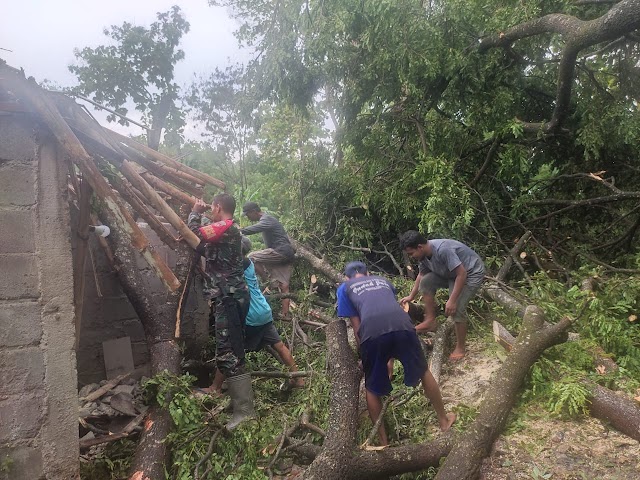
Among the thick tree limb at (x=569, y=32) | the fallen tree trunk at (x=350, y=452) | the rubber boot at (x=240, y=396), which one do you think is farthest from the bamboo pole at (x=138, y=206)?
the thick tree limb at (x=569, y=32)

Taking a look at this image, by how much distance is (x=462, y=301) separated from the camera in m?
4.37

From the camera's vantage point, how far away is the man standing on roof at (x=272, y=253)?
5.84m

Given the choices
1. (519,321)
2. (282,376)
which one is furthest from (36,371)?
(519,321)

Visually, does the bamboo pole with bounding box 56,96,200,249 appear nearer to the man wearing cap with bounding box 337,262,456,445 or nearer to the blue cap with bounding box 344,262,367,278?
the blue cap with bounding box 344,262,367,278

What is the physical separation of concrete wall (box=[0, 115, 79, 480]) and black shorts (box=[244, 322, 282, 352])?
1.72 metres

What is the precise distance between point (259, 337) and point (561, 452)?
2.51 m

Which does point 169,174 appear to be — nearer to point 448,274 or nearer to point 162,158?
point 162,158

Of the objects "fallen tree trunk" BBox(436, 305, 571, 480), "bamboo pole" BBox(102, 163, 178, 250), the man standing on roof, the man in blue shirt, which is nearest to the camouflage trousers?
the man in blue shirt

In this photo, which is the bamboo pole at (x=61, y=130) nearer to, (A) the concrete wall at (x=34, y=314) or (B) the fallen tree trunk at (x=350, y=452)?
(A) the concrete wall at (x=34, y=314)

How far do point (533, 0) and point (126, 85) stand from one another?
18.7 m

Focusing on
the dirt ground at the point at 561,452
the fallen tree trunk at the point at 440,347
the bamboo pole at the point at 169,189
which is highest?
the bamboo pole at the point at 169,189

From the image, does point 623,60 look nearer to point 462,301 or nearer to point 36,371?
point 462,301

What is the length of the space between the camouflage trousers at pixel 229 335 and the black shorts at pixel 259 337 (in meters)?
0.42

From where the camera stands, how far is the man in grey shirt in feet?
13.5
